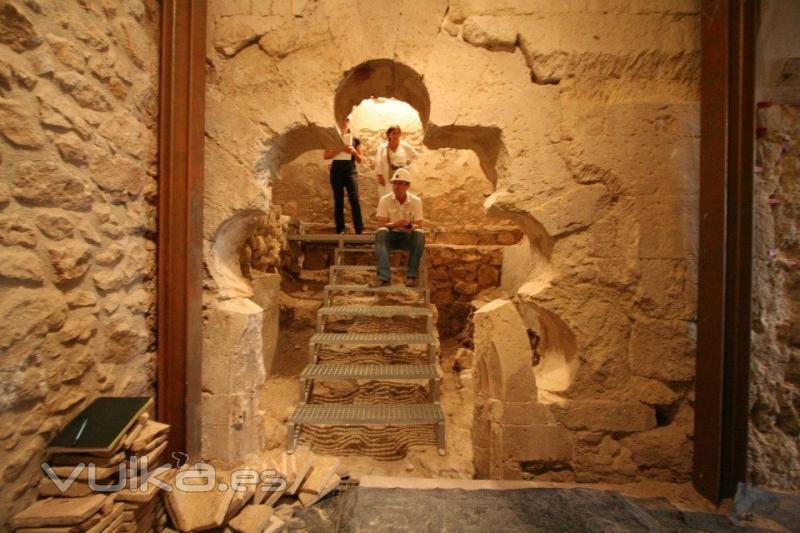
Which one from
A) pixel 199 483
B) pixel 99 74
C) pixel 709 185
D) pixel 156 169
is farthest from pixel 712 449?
pixel 99 74

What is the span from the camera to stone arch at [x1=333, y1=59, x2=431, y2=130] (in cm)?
227

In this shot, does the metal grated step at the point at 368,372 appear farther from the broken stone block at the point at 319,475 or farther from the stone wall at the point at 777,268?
the stone wall at the point at 777,268

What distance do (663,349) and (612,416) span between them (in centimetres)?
48

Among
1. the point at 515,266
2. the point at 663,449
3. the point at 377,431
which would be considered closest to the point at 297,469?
the point at 377,431

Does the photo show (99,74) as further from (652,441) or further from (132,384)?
(652,441)

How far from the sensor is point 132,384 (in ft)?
6.21

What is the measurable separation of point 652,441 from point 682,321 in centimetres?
71

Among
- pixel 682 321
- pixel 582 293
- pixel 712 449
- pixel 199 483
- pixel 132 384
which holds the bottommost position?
pixel 199 483

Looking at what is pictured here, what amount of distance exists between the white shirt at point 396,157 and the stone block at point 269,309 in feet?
5.83

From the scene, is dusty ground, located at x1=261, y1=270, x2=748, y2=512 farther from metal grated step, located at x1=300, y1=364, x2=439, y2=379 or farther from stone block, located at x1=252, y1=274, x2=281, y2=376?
metal grated step, located at x1=300, y1=364, x2=439, y2=379

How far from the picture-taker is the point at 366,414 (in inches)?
106

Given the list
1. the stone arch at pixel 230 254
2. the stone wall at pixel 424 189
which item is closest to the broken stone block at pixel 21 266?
the stone arch at pixel 230 254

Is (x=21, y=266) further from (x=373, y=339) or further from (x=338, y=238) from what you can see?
(x=338, y=238)

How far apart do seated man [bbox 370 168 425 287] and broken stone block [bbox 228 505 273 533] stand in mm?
2305
